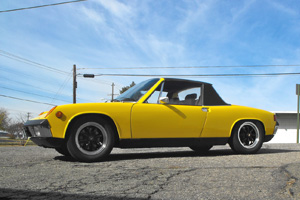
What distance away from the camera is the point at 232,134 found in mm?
5316

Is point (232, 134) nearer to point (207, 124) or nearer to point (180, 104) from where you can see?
point (207, 124)

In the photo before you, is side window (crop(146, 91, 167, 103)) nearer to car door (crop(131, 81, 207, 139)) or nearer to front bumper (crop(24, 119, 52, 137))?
car door (crop(131, 81, 207, 139))

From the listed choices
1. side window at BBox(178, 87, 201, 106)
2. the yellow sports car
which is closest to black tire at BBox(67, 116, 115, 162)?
the yellow sports car

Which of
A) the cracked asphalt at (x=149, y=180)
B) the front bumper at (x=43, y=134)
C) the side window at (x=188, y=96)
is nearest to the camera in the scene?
the cracked asphalt at (x=149, y=180)

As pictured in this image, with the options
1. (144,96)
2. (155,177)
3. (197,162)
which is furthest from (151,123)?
(155,177)

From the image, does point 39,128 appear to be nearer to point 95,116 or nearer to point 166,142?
point 95,116

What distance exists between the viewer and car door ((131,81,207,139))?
4547mm

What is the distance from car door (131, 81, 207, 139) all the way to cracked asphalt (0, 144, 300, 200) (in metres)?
0.69

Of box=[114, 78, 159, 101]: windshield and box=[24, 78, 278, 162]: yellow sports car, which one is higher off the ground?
box=[114, 78, 159, 101]: windshield

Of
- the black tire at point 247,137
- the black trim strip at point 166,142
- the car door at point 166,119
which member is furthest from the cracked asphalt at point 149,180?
the black tire at point 247,137

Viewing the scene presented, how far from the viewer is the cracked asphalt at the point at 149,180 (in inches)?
97.3

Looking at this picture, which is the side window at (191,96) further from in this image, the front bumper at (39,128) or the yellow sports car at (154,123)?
Answer: the front bumper at (39,128)

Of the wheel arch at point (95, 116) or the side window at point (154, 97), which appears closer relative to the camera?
the wheel arch at point (95, 116)

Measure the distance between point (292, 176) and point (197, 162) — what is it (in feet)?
4.49
